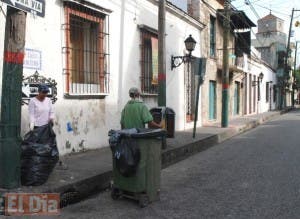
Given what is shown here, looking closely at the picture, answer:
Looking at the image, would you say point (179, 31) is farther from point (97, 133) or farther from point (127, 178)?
point (127, 178)

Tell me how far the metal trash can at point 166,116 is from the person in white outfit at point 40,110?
3.67m

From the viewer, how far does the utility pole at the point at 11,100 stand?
6.12 metres

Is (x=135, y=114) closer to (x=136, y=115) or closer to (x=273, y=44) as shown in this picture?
(x=136, y=115)

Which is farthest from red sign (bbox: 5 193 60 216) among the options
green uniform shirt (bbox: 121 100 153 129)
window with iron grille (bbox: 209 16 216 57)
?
window with iron grille (bbox: 209 16 216 57)

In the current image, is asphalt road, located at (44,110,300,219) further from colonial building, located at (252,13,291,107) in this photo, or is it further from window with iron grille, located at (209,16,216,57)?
colonial building, located at (252,13,291,107)

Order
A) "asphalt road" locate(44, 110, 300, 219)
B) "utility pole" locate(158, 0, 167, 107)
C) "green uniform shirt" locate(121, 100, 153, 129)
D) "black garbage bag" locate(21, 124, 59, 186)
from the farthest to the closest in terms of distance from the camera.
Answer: "utility pole" locate(158, 0, 167, 107) < "green uniform shirt" locate(121, 100, 153, 129) < "black garbage bag" locate(21, 124, 59, 186) < "asphalt road" locate(44, 110, 300, 219)

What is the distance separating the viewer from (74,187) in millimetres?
6691

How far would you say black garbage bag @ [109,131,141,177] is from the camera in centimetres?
619

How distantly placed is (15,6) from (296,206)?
471 centimetres

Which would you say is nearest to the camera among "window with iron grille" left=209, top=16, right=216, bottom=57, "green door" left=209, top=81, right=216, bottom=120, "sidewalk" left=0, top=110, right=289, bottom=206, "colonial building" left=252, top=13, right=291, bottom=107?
"sidewalk" left=0, top=110, right=289, bottom=206

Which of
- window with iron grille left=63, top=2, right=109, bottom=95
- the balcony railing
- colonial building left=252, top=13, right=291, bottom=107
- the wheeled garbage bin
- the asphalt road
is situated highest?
colonial building left=252, top=13, right=291, bottom=107

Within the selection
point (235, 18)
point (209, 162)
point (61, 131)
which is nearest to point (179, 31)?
point (209, 162)

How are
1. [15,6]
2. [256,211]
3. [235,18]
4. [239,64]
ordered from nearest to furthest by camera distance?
[15,6], [256,211], [235,18], [239,64]

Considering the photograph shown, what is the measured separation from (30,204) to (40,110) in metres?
1.60
